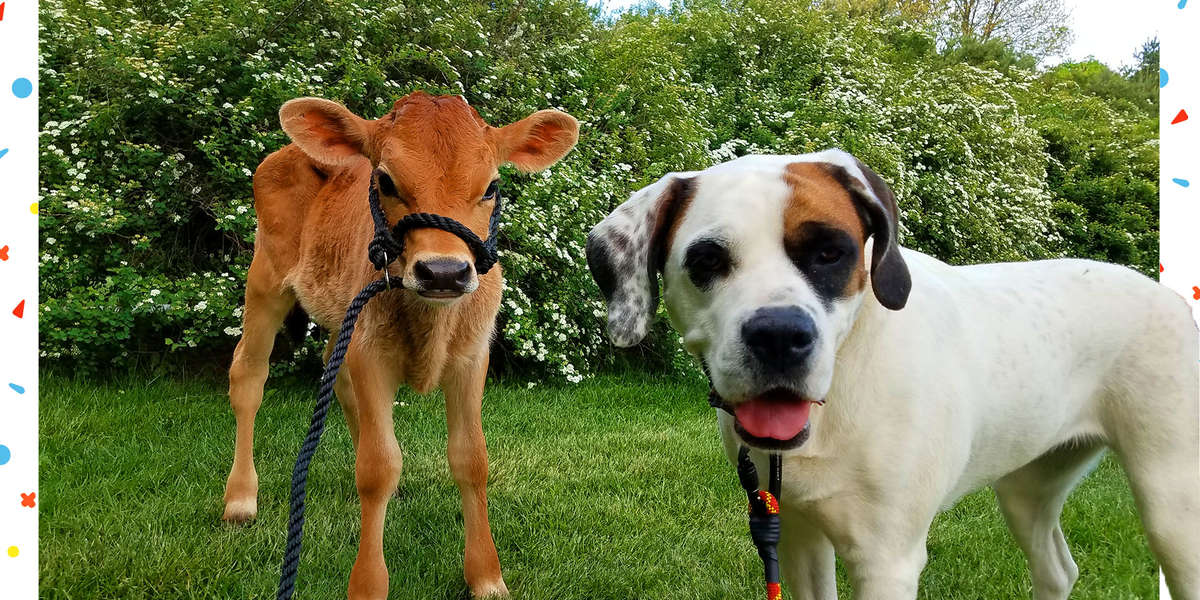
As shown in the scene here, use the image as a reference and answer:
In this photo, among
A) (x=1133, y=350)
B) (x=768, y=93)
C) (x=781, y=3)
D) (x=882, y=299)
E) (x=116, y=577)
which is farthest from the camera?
(x=781, y=3)

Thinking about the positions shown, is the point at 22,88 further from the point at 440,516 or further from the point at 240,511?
the point at 440,516

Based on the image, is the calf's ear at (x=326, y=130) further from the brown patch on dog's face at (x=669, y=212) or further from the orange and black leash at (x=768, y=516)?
the orange and black leash at (x=768, y=516)

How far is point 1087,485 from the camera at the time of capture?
17.0 ft

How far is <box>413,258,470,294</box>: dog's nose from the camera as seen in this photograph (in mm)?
2547

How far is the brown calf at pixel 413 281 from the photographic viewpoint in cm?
283

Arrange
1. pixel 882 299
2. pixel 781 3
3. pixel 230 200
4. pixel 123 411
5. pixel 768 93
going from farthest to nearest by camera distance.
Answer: pixel 781 3 < pixel 768 93 < pixel 230 200 < pixel 123 411 < pixel 882 299

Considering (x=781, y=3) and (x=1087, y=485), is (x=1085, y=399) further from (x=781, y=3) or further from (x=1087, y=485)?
(x=781, y=3)

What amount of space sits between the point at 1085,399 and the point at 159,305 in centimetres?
600

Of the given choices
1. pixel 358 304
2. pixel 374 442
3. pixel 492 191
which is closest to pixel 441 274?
pixel 358 304

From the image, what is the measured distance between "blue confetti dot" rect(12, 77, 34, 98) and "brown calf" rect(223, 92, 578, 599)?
2.75ft

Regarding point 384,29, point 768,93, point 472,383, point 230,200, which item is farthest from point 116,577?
point 768,93

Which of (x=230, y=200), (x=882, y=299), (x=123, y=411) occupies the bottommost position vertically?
(x=123, y=411)

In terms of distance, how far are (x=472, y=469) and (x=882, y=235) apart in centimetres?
216

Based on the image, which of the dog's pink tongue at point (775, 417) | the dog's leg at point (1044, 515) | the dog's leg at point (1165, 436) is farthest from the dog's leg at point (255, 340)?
the dog's leg at point (1165, 436)
